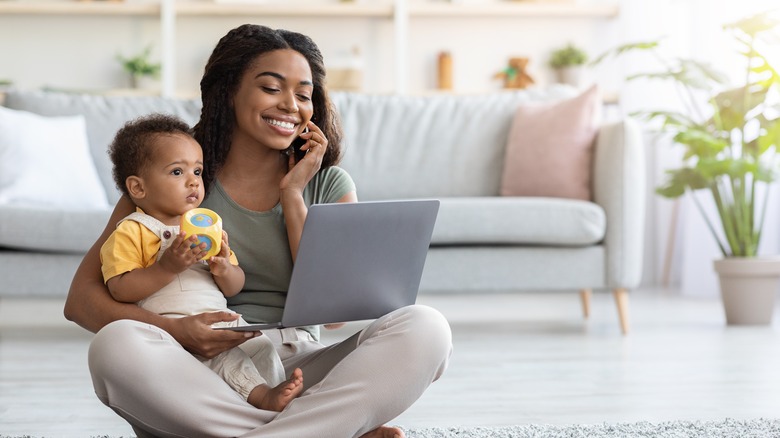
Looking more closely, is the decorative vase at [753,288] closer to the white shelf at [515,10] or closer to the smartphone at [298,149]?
the white shelf at [515,10]

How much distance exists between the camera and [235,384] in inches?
58.9

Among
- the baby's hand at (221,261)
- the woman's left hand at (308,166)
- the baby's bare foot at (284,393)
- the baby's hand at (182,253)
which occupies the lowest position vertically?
the baby's bare foot at (284,393)

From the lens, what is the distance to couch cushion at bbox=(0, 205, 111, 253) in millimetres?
3080

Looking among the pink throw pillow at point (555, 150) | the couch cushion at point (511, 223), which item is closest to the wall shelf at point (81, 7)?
the pink throw pillow at point (555, 150)

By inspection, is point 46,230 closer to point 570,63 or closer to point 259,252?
point 259,252

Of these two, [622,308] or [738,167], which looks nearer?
[622,308]

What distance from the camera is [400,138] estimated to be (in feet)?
12.4

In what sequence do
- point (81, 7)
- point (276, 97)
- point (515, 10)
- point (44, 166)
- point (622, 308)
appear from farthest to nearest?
point (515, 10) → point (81, 7) → point (44, 166) → point (622, 308) → point (276, 97)

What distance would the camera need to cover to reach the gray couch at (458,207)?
3104mm

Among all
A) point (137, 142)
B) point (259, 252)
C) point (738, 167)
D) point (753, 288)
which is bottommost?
point (753, 288)

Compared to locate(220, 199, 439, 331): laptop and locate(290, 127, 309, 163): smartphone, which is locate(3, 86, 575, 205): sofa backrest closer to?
locate(290, 127, 309, 163): smartphone

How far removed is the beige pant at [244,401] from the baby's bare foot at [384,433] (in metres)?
0.04

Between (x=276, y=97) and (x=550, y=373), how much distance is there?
125 centimetres

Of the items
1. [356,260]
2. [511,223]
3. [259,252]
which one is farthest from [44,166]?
[356,260]
